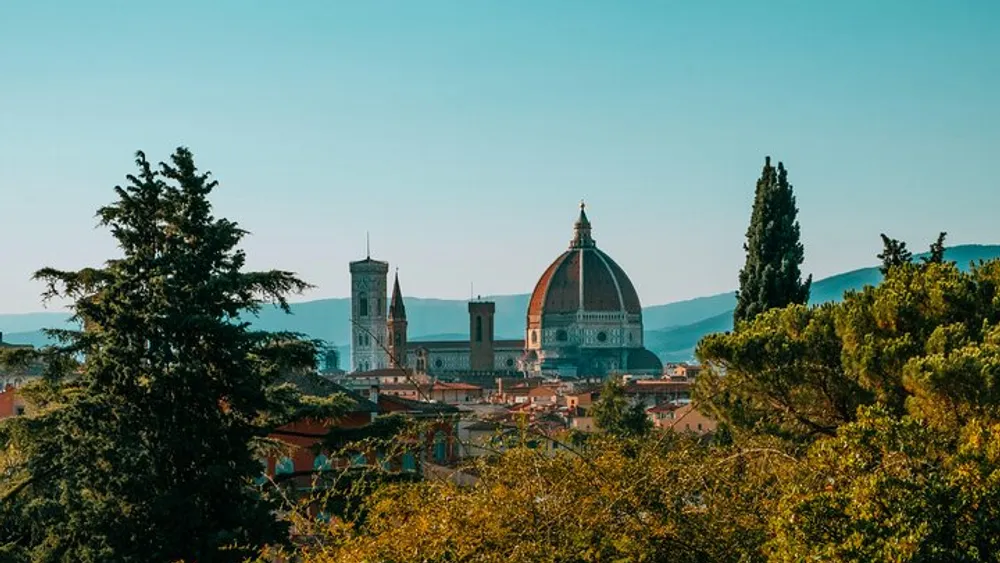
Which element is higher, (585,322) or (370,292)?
(370,292)

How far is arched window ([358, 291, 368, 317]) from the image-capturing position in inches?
7195

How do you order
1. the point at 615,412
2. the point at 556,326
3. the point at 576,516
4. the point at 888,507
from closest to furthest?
the point at 888,507, the point at 576,516, the point at 615,412, the point at 556,326

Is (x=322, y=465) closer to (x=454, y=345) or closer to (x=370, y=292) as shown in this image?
(x=454, y=345)

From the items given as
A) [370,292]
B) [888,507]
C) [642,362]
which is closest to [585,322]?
[642,362]

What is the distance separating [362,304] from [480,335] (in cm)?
1551

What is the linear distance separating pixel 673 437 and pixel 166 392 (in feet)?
29.8

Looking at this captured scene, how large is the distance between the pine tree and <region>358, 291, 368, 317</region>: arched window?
150279 mm

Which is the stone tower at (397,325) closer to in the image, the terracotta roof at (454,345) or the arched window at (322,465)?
the terracotta roof at (454,345)

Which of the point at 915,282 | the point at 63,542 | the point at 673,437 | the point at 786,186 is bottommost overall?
the point at 63,542

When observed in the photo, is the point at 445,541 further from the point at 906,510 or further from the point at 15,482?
the point at 15,482

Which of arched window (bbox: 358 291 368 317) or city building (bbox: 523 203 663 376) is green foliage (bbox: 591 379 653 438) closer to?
city building (bbox: 523 203 663 376)

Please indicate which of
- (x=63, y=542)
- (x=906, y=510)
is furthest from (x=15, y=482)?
(x=906, y=510)

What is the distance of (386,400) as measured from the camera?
39188 mm

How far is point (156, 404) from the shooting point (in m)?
20.5
